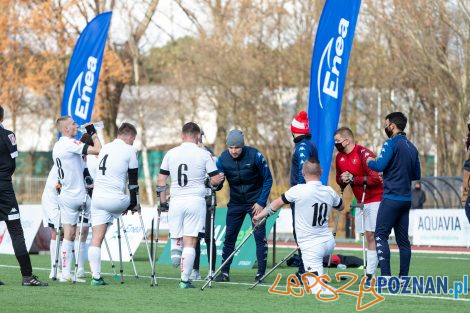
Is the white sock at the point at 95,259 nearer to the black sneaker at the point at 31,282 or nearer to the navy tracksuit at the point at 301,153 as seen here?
the black sneaker at the point at 31,282

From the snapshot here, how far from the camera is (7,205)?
14.4 meters

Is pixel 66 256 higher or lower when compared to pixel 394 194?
lower

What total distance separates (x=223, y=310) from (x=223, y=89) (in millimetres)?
32130

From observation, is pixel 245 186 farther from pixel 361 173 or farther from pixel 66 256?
pixel 66 256

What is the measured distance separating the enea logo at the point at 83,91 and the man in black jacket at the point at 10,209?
24.9 feet

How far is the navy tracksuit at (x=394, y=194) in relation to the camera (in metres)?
14.0

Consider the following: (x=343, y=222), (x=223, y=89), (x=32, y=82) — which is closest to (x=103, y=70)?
(x=32, y=82)

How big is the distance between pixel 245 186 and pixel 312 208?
2.54 metres

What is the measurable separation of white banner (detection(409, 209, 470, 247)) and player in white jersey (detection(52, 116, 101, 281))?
47.3 feet

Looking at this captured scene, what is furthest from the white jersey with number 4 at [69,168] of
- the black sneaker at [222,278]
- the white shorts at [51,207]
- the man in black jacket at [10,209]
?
the black sneaker at [222,278]

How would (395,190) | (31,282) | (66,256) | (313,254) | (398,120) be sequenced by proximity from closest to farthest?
(313,254)
(395,190)
(398,120)
(31,282)
(66,256)

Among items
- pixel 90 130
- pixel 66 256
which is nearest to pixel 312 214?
pixel 90 130

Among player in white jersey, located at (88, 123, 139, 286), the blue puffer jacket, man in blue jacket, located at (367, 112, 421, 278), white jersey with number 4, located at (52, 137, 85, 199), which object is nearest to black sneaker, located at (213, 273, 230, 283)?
the blue puffer jacket

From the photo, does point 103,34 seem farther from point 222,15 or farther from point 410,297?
point 222,15
